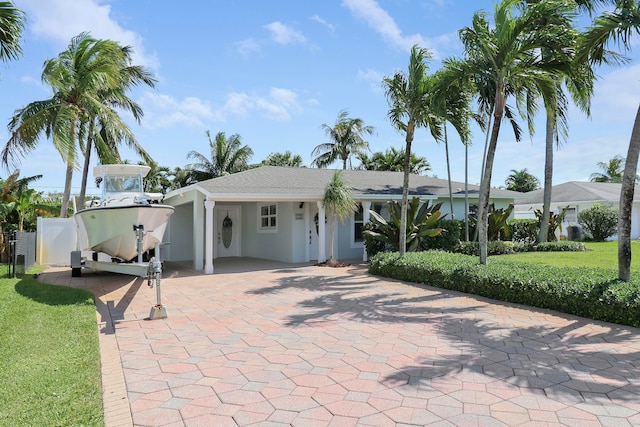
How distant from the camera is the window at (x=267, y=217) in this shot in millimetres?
16688

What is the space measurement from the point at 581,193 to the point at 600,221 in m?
5.10

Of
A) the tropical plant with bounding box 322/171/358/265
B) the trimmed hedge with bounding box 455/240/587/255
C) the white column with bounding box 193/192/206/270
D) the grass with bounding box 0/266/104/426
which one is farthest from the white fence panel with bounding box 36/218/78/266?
the trimmed hedge with bounding box 455/240/587/255

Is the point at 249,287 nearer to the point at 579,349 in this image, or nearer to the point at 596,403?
the point at 579,349

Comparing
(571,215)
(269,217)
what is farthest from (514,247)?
(571,215)

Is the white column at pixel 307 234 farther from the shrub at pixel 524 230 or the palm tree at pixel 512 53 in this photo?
the shrub at pixel 524 230

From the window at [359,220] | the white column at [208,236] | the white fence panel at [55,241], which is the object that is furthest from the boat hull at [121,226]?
the window at [359,220]

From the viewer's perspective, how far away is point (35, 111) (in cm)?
1534

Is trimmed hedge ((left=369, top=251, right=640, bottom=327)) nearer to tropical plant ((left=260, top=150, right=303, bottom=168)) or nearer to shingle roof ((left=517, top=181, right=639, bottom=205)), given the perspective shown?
shingle roof ((left=517, top=181, right=639, bottom=205))

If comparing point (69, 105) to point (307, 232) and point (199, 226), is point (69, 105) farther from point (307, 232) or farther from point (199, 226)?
point (307, 232)

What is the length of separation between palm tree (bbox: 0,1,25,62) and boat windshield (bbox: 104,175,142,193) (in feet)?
13.6

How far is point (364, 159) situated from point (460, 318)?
2845 cm

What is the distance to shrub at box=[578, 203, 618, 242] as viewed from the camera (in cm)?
2253

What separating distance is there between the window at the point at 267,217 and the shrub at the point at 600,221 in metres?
17.8

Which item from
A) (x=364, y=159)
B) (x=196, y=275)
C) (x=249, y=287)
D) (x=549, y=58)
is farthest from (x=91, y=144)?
(x=364, y=159)
